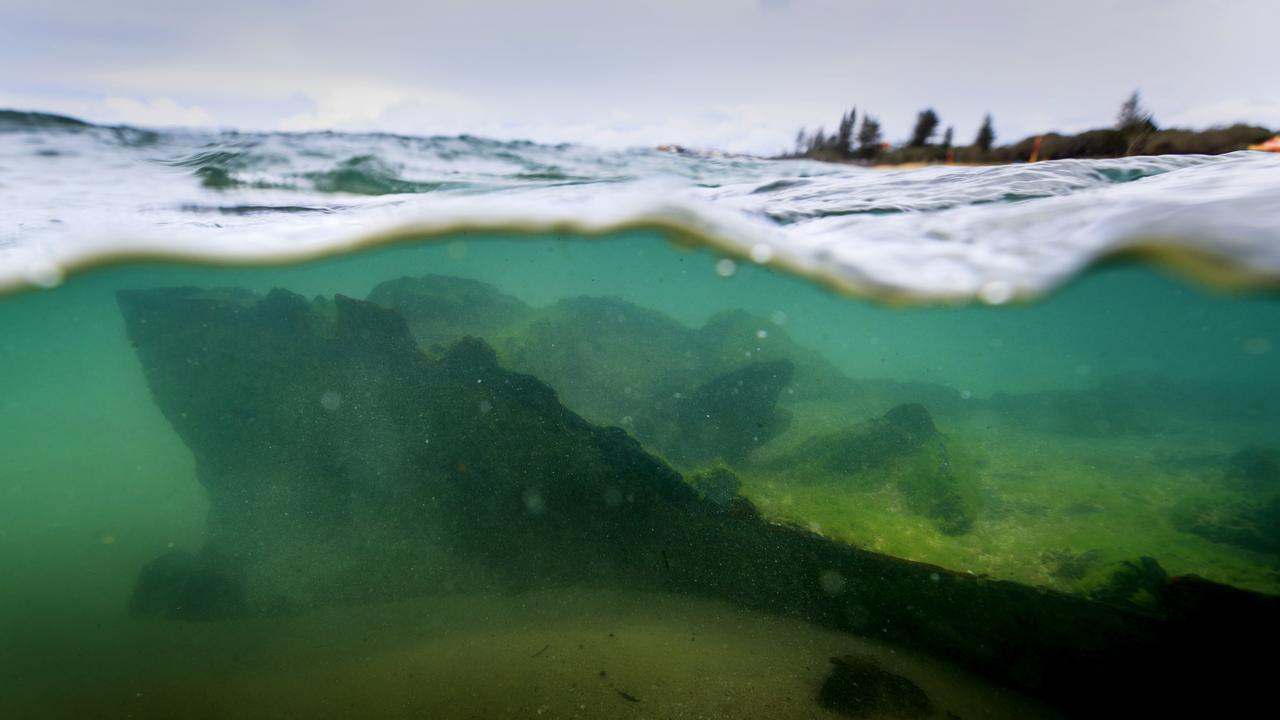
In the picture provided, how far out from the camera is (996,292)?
774 centimetres

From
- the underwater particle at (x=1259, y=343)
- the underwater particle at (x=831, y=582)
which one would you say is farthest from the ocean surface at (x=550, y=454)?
the underwater particle at (x=1259, y=343)

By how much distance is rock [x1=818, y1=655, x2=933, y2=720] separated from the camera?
4.84m

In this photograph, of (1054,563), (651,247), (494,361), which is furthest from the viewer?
(651,247)

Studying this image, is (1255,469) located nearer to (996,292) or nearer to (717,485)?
(996,292)

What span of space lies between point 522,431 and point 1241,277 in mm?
10068

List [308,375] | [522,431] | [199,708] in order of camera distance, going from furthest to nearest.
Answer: [308,375]
[522,431]
[199,708]

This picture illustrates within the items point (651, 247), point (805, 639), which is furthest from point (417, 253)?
point (805, 639)

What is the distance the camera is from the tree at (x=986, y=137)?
8727 millimetres

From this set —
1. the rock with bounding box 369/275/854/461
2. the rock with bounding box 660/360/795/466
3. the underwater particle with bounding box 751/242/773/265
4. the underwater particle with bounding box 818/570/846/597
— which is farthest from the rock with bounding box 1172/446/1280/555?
the underwater particle with bounding box 751/242/773/265

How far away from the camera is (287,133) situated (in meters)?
8.02

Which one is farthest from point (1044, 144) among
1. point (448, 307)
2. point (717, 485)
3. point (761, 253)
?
point (448, 307)

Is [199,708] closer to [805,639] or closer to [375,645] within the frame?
[375,645]

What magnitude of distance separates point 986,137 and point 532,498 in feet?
34.2

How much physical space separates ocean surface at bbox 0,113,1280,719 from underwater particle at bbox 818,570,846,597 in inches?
1.0
